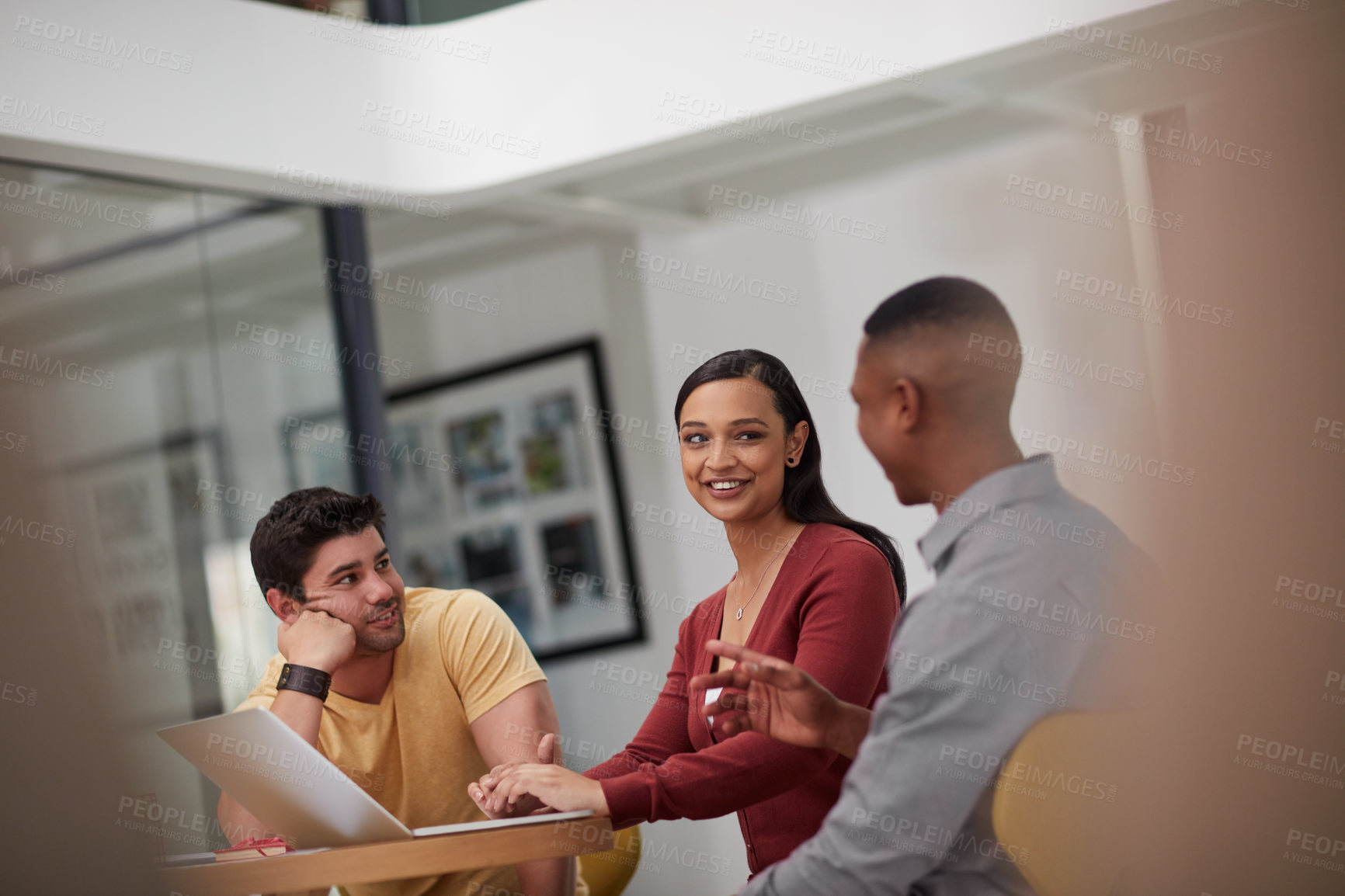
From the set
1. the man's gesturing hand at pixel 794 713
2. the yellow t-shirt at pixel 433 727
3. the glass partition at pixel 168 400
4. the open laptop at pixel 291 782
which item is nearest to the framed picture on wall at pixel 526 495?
the glass partition at pixel 168 400

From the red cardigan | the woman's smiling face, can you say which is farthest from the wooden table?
the woman's smiling face

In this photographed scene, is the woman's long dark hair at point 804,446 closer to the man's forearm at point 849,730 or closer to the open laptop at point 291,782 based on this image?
the man's forearm at point 849,730

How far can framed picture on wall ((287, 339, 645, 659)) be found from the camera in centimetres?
468

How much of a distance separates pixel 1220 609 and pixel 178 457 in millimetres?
3358

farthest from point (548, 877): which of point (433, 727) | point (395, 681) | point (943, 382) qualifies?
point (943, 382)

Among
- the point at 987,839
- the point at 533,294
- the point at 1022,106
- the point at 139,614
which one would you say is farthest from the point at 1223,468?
the point at 533,294

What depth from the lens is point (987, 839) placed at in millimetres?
1354

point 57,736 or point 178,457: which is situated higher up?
point 178,457

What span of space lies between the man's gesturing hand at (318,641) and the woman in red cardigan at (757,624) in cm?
40

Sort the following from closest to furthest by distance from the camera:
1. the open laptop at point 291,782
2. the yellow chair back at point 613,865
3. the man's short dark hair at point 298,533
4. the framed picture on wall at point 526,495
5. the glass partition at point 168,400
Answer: the open laptop at point 291,782, the man's short dark hair at point 298,533, the yellow chair back at point 613,865, the glass partition at point 168,400, the framed picture on wall at point 526,495

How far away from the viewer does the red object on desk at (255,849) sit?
1.65 metres

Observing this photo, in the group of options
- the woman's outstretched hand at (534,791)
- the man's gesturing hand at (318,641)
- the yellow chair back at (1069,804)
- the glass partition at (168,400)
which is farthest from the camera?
the glass partition at (168,400)

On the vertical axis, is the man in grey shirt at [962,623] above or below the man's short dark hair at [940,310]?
below

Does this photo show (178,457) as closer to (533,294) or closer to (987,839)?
(533,294)
